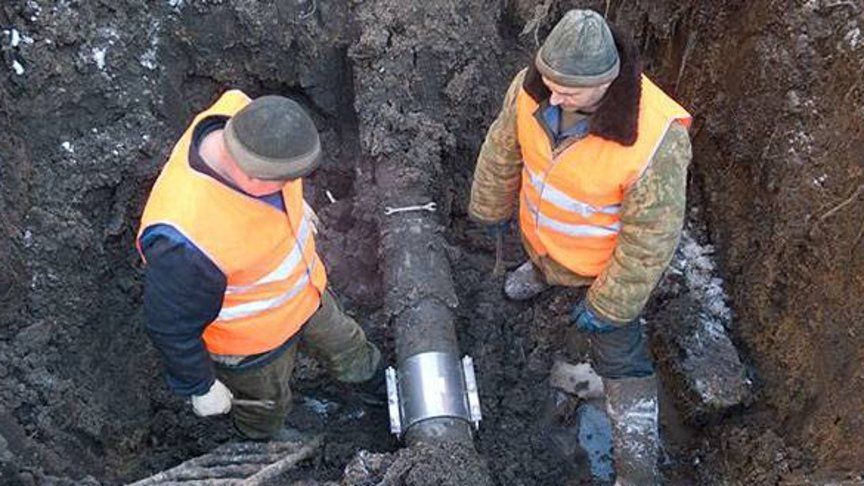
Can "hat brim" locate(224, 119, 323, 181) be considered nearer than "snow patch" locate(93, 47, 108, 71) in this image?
Yes

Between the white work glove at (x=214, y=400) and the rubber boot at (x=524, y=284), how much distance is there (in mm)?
1635

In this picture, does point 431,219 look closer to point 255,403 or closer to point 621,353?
point 621,353

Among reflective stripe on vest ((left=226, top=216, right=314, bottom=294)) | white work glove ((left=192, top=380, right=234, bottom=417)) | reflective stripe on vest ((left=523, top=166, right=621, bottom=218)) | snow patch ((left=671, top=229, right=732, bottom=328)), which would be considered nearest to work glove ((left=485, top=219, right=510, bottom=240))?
reflective stripe on vest ((left=523, top=166, right=621, bottom=218))

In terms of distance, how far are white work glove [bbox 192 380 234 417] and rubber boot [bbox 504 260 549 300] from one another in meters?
1.64

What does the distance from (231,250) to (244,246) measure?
0.18ft

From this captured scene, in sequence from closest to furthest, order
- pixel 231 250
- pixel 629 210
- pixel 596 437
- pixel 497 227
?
pixel 231 250, pixel 629 210, pixel 497 227, pixel 596 437

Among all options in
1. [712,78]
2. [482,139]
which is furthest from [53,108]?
[712,78]

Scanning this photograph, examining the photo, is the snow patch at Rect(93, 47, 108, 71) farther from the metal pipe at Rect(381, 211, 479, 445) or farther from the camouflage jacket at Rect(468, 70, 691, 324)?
the camouflage jacket at Rect(468, 70, 691, 324)

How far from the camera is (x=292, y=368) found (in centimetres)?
380

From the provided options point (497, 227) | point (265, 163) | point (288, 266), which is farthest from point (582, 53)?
point (497, 227)

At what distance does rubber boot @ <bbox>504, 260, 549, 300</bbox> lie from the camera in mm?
4367

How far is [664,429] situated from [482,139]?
1.76 m

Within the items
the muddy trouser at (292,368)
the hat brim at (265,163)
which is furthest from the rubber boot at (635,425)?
the hat brim at (265,163)

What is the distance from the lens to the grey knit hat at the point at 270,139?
2.62m
